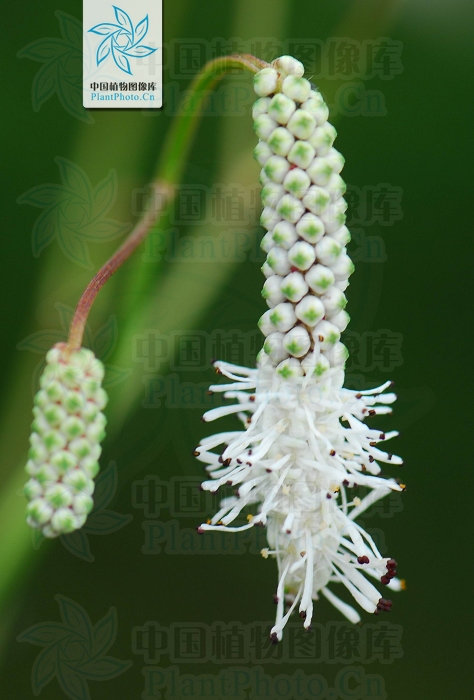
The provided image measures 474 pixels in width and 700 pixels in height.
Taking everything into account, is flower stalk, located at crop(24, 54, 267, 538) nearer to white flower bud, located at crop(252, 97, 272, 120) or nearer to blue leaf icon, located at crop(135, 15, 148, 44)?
white flower bud, located at crop(252, 97, 272, 120)

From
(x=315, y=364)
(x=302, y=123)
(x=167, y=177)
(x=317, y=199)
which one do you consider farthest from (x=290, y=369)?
(x=167, y=177)

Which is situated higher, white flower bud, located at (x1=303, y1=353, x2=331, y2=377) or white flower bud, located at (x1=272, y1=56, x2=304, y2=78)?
white flower bud, located at (x1=272, y1=56, x2=304, y2=78)

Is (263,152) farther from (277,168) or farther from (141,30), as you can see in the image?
(141,30)

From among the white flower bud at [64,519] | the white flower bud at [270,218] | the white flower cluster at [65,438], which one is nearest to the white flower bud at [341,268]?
the white flower bud at [270,218]

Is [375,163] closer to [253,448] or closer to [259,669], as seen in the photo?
[253,448]

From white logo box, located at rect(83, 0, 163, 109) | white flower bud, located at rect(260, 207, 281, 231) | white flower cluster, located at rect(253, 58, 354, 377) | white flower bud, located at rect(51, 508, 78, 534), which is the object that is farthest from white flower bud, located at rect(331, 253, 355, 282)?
white logo box, located at rect(83, 0, 163, 109)

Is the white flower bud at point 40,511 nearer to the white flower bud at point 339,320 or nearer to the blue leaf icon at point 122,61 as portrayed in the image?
the white flower bud at point 339,320
